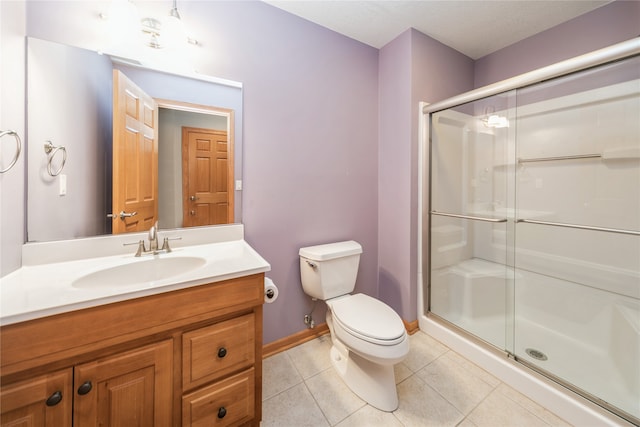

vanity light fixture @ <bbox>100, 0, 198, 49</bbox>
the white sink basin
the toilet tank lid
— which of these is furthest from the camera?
the toilet tank lid

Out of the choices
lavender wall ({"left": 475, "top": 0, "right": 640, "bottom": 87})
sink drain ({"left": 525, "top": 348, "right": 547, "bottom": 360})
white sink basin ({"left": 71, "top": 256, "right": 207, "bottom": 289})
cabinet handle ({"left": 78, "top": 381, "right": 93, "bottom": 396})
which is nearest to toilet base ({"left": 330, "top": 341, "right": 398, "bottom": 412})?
sink drain ({"left": 525, "top": 348, "right": 547, "bottom": 360})

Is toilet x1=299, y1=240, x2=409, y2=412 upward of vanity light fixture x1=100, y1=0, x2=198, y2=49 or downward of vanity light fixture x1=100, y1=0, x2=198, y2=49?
downward

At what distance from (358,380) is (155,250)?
1.31 metres

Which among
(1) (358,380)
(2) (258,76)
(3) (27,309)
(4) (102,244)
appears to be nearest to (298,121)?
(2) (258,76)

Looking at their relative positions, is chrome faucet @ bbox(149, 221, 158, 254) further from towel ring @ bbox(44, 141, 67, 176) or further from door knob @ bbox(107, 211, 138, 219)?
towel ring @ bbox(44, 141, 67, 176)

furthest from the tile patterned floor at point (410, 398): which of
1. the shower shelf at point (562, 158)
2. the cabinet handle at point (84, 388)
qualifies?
the shower shelf at point (562, 158)

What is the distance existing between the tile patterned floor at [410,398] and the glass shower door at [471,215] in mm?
406

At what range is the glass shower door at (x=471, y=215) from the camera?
1841 mm

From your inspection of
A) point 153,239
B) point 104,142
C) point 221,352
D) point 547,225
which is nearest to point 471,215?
point 547,225

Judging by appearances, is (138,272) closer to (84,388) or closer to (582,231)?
(84,388)

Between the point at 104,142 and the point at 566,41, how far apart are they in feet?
9.94

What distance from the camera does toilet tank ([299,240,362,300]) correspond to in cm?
167

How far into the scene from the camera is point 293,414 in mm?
1295

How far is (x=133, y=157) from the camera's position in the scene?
1278mm
